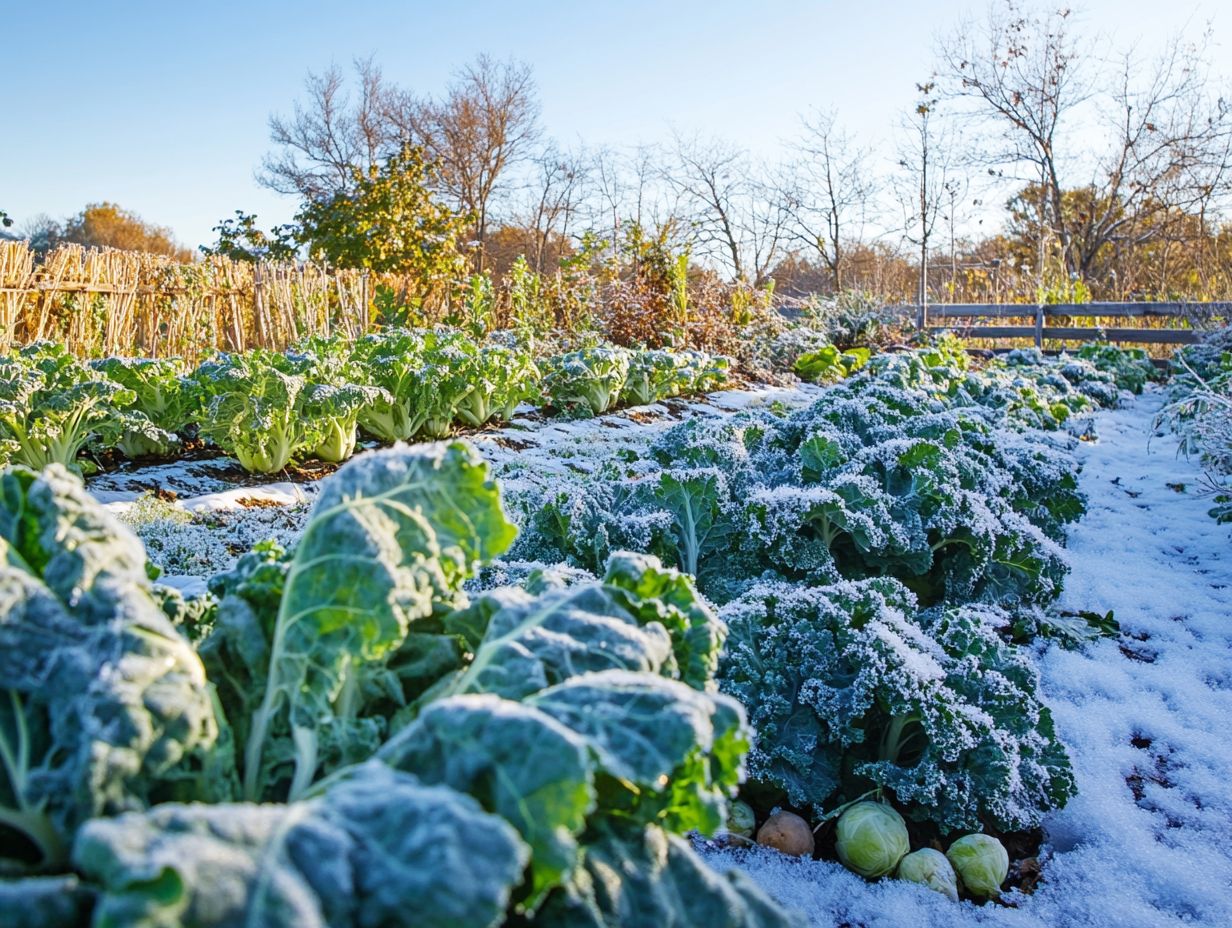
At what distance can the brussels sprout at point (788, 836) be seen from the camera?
2.16m

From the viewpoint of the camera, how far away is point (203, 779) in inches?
42.3

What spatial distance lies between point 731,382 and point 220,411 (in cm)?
719

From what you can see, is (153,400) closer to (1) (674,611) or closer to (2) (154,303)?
(2) (154,303)

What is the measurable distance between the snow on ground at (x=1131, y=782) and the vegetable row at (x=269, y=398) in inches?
161

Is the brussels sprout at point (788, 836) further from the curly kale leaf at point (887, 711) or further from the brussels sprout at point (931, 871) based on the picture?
the brussels sprout at point (931, 871)

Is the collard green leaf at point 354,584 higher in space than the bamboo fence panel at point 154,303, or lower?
lower

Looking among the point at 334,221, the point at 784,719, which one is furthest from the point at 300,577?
the point at 334,221

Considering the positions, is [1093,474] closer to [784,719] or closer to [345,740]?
[784,719]

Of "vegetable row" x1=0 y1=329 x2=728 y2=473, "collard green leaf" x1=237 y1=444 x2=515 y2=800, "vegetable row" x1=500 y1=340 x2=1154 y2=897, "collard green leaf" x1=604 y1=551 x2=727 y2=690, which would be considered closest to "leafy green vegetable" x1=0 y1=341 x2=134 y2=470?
"vegetable row" x1=0 y1=329 x2=728 y2=473

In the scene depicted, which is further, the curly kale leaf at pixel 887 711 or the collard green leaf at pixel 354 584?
the curly kale leaf at pixel 887 711

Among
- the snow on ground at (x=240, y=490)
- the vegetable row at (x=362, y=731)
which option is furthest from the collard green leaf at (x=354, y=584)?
the snow on ground at (x=240, y=490)

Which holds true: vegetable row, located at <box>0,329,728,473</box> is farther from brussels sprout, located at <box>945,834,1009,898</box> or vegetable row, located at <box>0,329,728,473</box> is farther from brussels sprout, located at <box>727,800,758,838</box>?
brussels sprout, located at <box>945,834,1009,898</box>

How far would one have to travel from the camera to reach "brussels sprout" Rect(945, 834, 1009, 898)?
205cm

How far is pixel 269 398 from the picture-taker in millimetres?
5094
